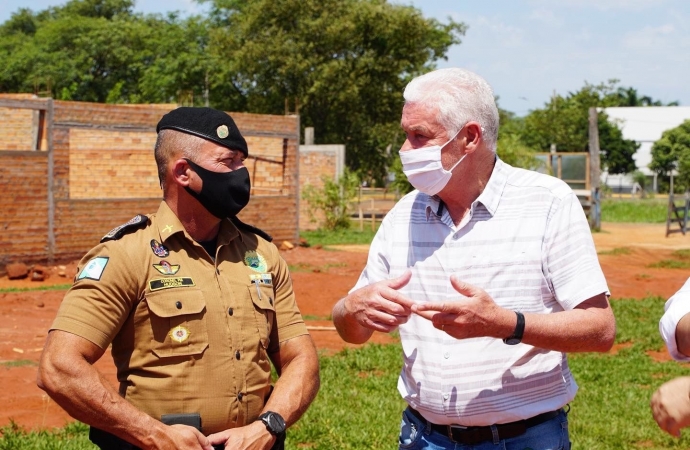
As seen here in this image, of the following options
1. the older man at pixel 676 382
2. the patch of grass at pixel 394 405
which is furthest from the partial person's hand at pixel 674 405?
the patch of grass at pixel 394 405

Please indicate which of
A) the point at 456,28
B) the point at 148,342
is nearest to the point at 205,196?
the point at 148,342

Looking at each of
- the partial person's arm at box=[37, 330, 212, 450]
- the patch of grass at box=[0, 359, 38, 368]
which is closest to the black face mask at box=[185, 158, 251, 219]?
the partial person's arm at box=[37, 330, 212, 450]

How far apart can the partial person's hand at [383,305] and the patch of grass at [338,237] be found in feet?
62.9

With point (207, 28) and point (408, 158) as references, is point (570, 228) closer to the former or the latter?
point (408, 158)

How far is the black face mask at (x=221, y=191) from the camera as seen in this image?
10.8 feet

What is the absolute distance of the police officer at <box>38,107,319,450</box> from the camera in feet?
9.75

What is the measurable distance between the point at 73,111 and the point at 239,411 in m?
14.4

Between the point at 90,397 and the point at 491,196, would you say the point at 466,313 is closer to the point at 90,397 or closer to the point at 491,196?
the point at 491,196

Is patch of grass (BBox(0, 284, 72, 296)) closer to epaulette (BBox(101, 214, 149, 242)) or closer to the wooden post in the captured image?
epaulette (BBox(101, 214, 149, 242))

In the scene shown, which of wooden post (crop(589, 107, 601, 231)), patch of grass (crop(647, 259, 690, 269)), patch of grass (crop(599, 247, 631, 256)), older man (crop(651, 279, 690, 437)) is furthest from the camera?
wooden post (crop(589, 107, 601, 231))

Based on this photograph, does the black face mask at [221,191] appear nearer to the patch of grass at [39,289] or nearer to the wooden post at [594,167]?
the patch of grass at [39,289]

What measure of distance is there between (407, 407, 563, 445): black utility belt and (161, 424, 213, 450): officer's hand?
0.84 meters

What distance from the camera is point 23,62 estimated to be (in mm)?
49688

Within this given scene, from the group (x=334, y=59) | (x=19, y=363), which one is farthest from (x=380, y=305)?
(x=334, y=59)
